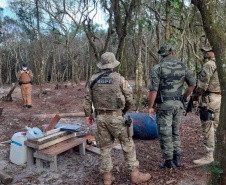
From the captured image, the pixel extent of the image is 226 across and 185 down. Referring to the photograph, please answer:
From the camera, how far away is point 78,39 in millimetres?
31797

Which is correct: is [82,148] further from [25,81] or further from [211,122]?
[25,81]

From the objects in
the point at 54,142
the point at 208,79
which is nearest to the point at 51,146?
the point at 54,142

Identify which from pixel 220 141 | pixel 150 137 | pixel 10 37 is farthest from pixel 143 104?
pixel 10 37

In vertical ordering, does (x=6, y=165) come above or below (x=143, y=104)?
below

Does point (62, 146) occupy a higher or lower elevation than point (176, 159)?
higher

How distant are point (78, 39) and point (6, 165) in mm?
29302

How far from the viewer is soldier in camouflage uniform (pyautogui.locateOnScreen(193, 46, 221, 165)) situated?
369 cm

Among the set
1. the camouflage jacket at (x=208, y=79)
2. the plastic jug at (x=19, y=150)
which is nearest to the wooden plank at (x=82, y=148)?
the plastic jug at (x=19, y=150)

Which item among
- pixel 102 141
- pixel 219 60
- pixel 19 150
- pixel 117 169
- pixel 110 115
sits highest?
pixel 219 60

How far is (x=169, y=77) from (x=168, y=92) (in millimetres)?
244

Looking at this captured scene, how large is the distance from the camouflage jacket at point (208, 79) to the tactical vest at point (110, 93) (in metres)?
1.42

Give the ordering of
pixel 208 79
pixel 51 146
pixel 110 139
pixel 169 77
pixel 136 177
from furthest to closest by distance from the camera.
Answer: pixel 51 146 → pixel 208 79 → pixel 169 77 → pixel 110 139 → pixel 136 177

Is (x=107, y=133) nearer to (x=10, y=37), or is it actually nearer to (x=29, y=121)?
(x=29, y=121)

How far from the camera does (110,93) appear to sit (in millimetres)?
3328
